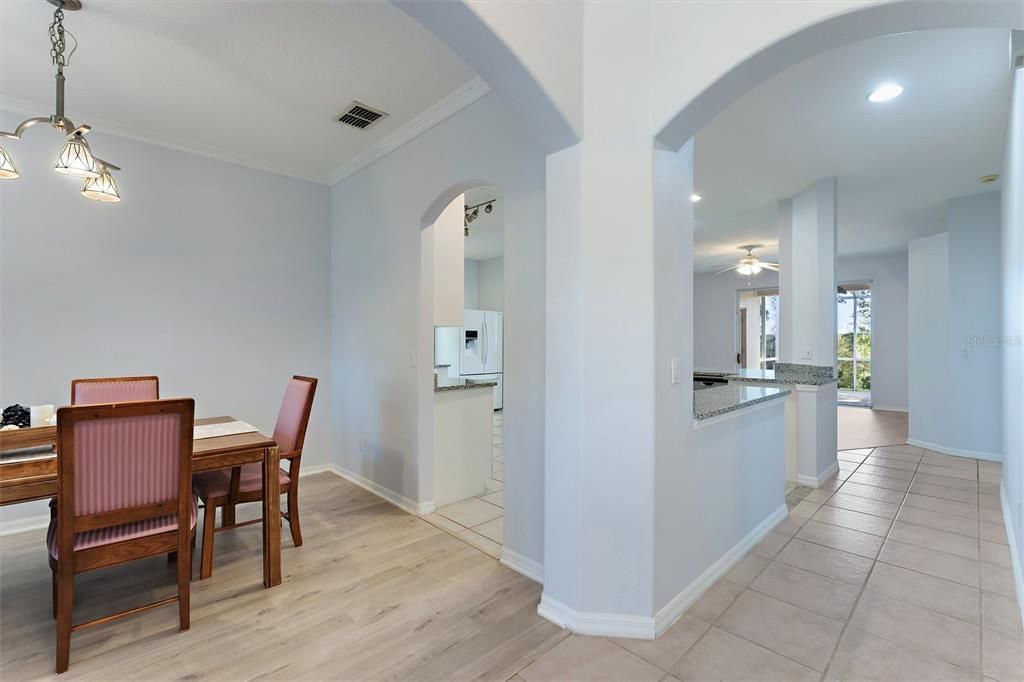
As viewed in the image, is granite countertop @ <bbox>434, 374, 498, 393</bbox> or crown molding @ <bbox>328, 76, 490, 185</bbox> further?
granite countertop @ <bbox>434, 374, 498, 393</bbox>

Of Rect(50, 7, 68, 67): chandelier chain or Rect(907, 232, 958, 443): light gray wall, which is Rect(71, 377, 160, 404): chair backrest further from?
Rect(907, 232, 958, 443): light gray wall

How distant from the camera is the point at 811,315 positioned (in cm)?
432

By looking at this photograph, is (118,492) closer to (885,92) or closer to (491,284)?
(885,92)

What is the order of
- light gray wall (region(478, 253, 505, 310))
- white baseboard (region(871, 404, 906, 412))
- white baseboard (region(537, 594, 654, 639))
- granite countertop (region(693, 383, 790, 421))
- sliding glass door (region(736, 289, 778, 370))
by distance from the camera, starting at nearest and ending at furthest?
white baseboard (region(537, 594, 654, 639))
granite countertop (region(693, 383, 790, 421))
white baseboard (region(871, 404, 906, 412))
light gray wall (region(478, 253, 505, 310))
sliding glass door (region(736, 289, 778, 370))

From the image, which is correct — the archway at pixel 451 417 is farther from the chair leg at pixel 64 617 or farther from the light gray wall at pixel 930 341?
the light gray wall at pixel 930 341

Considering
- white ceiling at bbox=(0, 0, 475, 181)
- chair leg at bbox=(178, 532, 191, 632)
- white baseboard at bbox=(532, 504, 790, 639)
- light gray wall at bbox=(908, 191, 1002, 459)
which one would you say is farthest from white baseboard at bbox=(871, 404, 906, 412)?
chair leg at bbox=(178, 532, 191, 632)

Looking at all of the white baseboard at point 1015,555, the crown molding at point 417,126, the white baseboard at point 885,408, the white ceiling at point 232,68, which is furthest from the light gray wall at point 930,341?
the white ceiling at point 232,68

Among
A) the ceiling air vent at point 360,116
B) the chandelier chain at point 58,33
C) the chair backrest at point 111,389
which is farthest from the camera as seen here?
the ceiling air vent at point 360,116

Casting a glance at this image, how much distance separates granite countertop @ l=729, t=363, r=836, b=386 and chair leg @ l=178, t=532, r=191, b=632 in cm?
410

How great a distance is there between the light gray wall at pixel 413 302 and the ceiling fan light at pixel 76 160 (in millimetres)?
1765

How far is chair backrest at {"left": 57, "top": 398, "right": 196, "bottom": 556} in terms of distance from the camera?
167 cm

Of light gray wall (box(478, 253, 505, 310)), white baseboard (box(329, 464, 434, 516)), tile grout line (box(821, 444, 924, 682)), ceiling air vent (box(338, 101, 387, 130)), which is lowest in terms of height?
tile grout line (box(821, 444, 924, 682))

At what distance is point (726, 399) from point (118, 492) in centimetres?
293

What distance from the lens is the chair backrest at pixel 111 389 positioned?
2.78m
